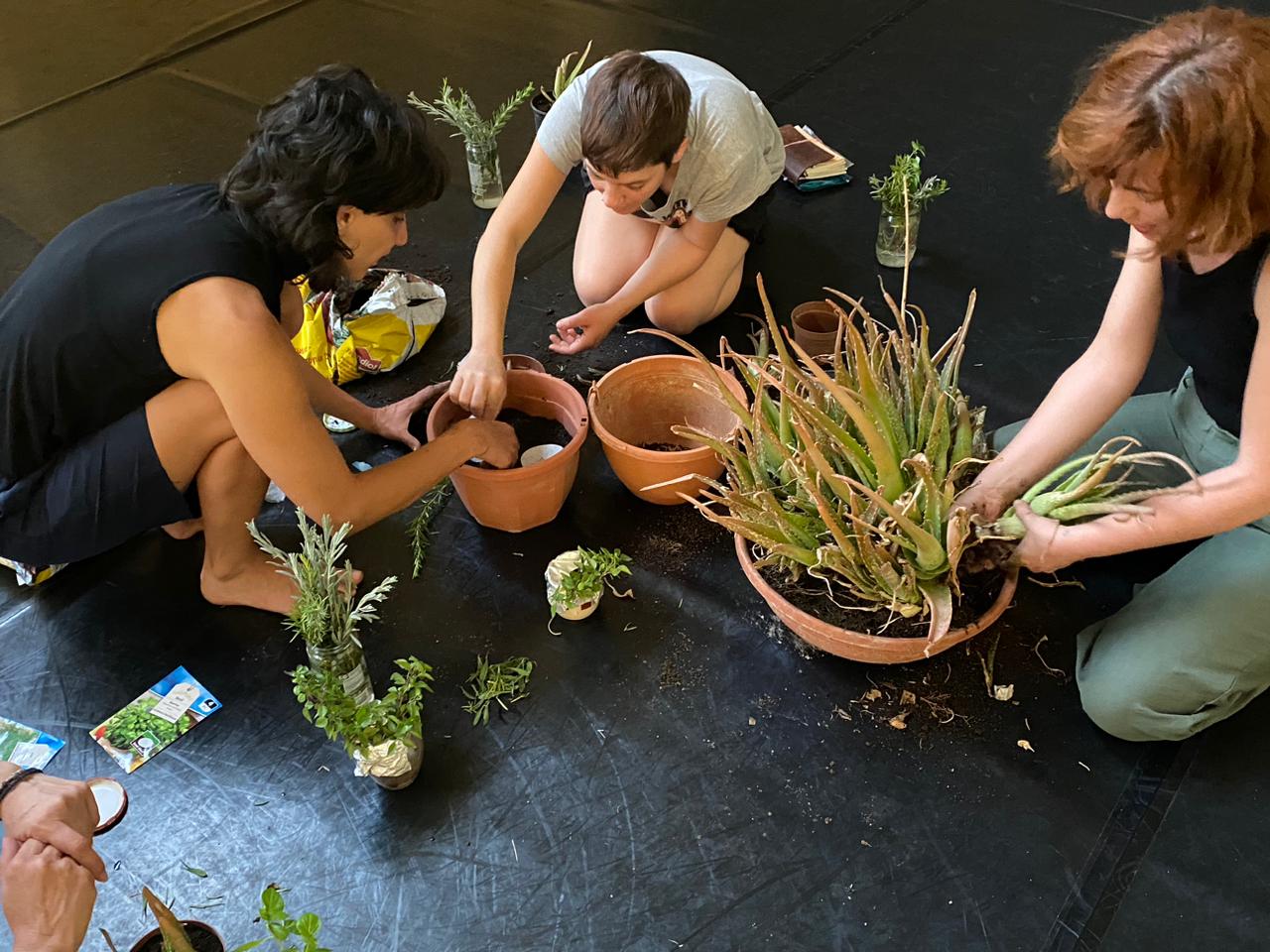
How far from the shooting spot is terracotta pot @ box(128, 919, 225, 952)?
1122 mm

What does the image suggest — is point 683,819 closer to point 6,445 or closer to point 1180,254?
→ point 1180,254

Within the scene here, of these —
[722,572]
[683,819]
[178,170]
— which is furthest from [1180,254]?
[178,170]

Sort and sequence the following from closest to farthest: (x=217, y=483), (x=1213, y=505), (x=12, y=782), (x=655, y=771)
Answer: (x=12, y=782), (x=1213, y=505), (x=655, y=771), (x=217, y=483)

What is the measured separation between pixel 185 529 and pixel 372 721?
0.79m

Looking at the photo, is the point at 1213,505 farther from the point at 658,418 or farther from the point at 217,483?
the point at 217,483

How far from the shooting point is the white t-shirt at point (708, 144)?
6.27 feet

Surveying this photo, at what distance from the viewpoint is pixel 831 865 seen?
141cm

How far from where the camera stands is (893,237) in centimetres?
248

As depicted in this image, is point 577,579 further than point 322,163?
Yes

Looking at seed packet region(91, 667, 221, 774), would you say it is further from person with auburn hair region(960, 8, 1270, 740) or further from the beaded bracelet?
person with auburn hair region(960, 8, 1270, 740)

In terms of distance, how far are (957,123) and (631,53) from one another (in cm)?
174

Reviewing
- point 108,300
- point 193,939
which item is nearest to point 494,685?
point 193,939

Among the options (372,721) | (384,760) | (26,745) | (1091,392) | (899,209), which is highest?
(1091,392)

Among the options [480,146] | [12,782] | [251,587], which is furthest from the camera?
[480,146]
